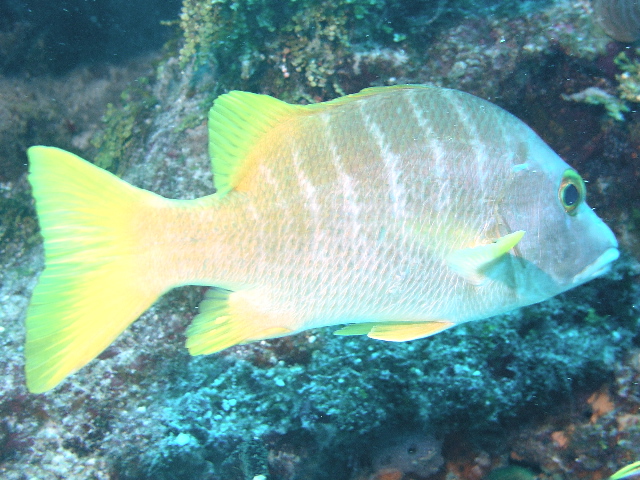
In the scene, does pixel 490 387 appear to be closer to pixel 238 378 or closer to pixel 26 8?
pixel 238 378

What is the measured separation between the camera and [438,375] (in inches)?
119

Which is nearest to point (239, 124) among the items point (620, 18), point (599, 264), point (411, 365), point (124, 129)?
point (599, 264)

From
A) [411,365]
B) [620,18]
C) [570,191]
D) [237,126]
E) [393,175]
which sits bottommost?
[411,365]

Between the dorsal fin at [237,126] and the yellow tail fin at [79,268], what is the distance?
39 centimetres

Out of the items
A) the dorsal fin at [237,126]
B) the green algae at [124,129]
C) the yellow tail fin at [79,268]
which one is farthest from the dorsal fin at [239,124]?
the green algae at [124,129]

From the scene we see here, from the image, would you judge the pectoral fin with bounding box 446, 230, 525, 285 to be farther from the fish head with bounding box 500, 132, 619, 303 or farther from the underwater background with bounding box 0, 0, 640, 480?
the underwater background with bounding box 0, 0, 640, 480

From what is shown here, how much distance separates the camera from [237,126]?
6.17 feet

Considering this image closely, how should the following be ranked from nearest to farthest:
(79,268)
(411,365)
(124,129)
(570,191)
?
(79,268) < (570,191) < (411,365) < (124,129)

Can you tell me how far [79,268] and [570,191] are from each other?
2.43 m

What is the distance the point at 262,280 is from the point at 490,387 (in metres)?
2.19

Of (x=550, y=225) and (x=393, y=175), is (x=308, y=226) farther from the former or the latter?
(x=550, y=225)

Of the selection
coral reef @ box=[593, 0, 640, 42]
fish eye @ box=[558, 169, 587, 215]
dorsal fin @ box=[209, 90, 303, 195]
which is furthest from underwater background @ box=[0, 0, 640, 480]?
dorsal fin @ box=[209, 90, 303, 195]

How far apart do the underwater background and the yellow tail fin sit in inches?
61.1

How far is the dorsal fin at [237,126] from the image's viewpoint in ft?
6.09
